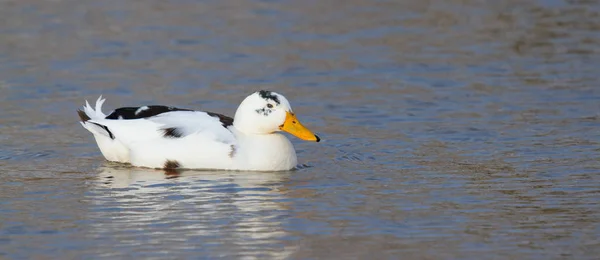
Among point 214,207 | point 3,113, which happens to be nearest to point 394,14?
point 3,113

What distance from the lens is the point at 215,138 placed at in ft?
38.1

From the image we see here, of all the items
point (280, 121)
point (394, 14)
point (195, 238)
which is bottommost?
point (195, 238)

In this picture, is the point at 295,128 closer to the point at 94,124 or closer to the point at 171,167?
the point at 171,167

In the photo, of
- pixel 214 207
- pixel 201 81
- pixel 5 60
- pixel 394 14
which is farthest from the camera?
pixel 394 14

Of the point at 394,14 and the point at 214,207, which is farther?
the point at 394,14

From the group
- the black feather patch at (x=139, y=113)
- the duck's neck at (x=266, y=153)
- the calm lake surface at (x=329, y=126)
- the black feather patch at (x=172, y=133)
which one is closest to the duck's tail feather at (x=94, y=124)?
the black feather patch at (x=139, y=113)

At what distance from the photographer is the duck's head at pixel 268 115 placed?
1161 centimetres

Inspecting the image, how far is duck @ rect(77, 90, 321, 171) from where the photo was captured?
1155 centimetres

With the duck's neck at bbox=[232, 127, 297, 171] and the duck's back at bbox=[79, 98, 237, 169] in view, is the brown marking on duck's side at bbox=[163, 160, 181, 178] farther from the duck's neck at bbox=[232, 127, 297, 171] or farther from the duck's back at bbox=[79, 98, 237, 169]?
the duck's neck at bbox=[232, 127, 297, 171]

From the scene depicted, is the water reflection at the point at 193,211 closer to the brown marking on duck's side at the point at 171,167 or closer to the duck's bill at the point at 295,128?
the brown marking on duck's side at the point at 171,167

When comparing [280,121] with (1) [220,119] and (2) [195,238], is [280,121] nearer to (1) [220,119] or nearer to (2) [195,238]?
(1) [220,119]

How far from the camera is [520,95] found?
14.7 meters

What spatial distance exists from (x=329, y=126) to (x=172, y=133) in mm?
2396

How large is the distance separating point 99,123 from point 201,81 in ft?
12.8
